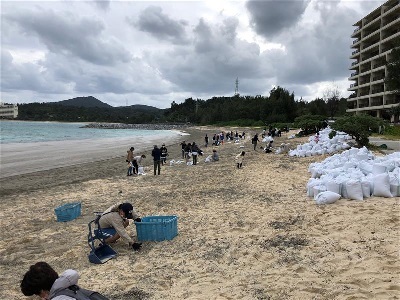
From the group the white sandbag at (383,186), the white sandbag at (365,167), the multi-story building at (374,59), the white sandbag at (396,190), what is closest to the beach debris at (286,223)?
the white sandbag at (383,186)

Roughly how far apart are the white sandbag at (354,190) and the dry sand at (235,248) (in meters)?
0.23

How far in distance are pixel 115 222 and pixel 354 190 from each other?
5.18 meters

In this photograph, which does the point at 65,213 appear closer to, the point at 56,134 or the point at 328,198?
the point at 328,198

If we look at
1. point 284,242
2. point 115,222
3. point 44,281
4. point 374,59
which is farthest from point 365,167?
point 374,59

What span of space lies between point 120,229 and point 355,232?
4.25 metres

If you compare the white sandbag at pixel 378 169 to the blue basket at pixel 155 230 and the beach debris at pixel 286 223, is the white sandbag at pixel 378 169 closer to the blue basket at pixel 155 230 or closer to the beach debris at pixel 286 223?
the beach debris at pixel 286 223

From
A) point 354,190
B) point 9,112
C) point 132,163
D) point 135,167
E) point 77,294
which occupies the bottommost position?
point 135,167

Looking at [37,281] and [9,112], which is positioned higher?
[9,112]

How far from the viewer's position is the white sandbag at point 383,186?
7.70 meters

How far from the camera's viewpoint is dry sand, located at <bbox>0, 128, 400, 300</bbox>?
4.72 metres

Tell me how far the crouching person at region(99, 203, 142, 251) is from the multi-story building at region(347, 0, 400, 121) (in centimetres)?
5253

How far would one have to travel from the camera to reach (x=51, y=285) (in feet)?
8.54

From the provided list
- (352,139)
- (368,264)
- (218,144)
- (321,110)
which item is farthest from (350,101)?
(368,264)

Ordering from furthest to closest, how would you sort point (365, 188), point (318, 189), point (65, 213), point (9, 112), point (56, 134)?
point (9, 112), point (56, 134), point (65, 213), point (318, 189), point (365, 188)
